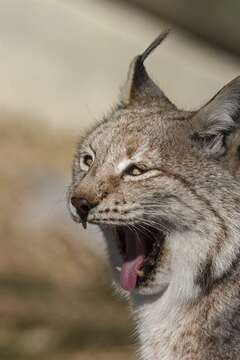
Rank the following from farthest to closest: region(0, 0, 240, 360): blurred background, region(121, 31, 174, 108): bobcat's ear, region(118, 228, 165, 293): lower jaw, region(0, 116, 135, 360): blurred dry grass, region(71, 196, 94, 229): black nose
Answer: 1. region(0, 0, 240, 360): blurred background
2. region(0, 116, 135, 360): blurred dry grass
3. region(121, 31, 174, 108): bobcat's ear
4. region(118, 228, 165, 293): lower jaw
5. region(71, 196, 94, 229): black nose

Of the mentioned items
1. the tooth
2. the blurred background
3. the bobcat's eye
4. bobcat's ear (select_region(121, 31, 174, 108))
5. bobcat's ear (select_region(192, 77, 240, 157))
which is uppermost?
bobcat's ear (select_region(192, 77, 240, 157))

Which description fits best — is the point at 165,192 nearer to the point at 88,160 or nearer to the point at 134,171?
the point at 134,171

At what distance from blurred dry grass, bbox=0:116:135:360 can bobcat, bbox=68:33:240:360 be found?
3.12 metres

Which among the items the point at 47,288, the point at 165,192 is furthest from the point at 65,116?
the point at 165,192

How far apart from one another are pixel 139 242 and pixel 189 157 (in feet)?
1.64

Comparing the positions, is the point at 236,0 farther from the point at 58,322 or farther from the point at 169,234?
the point at 169,234

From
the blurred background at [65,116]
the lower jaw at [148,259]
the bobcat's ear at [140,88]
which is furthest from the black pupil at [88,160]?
the blurred background at [65,116]

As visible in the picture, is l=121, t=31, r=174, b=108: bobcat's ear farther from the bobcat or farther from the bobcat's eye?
the bobcat's eye

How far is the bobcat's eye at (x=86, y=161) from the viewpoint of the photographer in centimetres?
619

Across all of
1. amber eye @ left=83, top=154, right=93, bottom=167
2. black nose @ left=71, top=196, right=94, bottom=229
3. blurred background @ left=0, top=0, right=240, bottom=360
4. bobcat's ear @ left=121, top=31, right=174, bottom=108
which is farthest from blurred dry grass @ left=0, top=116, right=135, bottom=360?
black nose @ left=71, top=196, right=94, bottom=229

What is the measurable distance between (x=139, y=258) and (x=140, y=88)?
0.97 metres

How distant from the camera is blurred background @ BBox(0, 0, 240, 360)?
1022cm

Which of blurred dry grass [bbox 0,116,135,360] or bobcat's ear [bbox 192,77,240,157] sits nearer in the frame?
bobcat's ear [bbox 192,77,240,157]

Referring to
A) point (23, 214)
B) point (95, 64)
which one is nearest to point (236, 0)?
point (95, 64)
